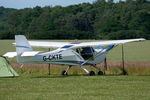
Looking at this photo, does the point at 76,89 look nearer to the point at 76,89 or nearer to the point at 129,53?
the point at 76,89

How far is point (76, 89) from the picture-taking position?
2048 centimetres

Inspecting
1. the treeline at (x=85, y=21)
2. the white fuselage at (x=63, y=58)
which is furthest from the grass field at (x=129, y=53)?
the white fuselage at (x=63, y=58)

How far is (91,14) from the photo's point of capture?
111 m

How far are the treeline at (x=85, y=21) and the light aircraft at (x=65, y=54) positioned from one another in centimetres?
4251

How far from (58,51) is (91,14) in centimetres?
8379

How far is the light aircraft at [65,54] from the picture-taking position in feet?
87.4

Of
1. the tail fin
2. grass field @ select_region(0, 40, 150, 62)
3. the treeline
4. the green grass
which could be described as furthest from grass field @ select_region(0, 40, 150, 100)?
the treeline

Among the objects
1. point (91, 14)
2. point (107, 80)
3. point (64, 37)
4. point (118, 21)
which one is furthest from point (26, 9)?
point (107, 80)

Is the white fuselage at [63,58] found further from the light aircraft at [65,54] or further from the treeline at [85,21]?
the treeline at [85,21]

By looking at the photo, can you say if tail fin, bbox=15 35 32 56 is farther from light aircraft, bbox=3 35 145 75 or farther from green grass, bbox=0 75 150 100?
green grass, bbox=0 75 150 100

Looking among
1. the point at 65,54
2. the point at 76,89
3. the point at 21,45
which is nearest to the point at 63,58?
the point at 65,54

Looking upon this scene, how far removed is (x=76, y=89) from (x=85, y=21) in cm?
8459

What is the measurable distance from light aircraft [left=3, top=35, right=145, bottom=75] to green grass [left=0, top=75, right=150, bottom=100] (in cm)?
207

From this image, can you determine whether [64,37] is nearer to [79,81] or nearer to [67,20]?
[67,20]
